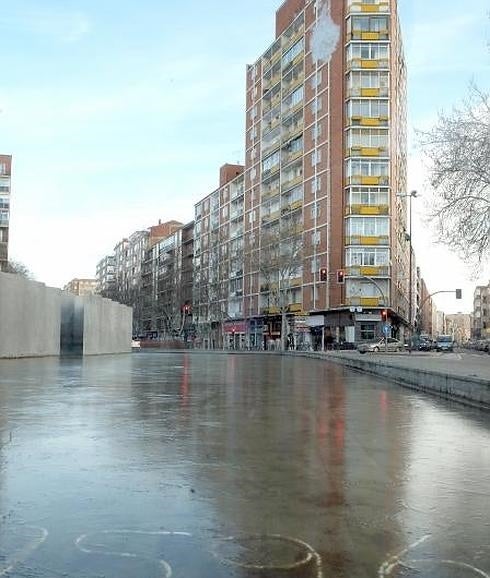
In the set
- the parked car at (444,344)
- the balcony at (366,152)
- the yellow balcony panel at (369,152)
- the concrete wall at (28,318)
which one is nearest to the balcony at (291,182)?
the balcony at (366,152)

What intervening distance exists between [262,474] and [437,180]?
16880mm

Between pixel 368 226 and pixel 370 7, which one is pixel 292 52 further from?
pixel 368 226

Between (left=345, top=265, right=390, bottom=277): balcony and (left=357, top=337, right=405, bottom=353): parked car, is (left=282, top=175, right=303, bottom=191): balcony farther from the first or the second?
(left=357, top=337, right=405, bottom=353): parked car

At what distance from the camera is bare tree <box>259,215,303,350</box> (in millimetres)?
77250

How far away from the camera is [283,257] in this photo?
77500mm

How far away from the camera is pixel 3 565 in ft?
13.3

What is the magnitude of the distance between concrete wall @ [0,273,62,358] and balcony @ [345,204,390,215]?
131ft

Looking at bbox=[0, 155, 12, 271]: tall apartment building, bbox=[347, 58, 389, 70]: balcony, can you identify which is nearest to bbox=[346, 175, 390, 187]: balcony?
bbox=[347, 58, 389, 70]: balcony

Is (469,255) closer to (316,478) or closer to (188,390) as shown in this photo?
(188,390)

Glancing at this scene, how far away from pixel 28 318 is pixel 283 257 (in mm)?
45206

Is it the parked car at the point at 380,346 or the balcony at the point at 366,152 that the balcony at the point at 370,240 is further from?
the parked car at the point at 380,346

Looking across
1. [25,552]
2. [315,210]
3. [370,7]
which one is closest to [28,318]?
[25,552]

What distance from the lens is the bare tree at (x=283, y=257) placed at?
77250 mm

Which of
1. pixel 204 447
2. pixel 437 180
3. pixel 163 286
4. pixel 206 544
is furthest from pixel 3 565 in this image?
pixel 163 286
